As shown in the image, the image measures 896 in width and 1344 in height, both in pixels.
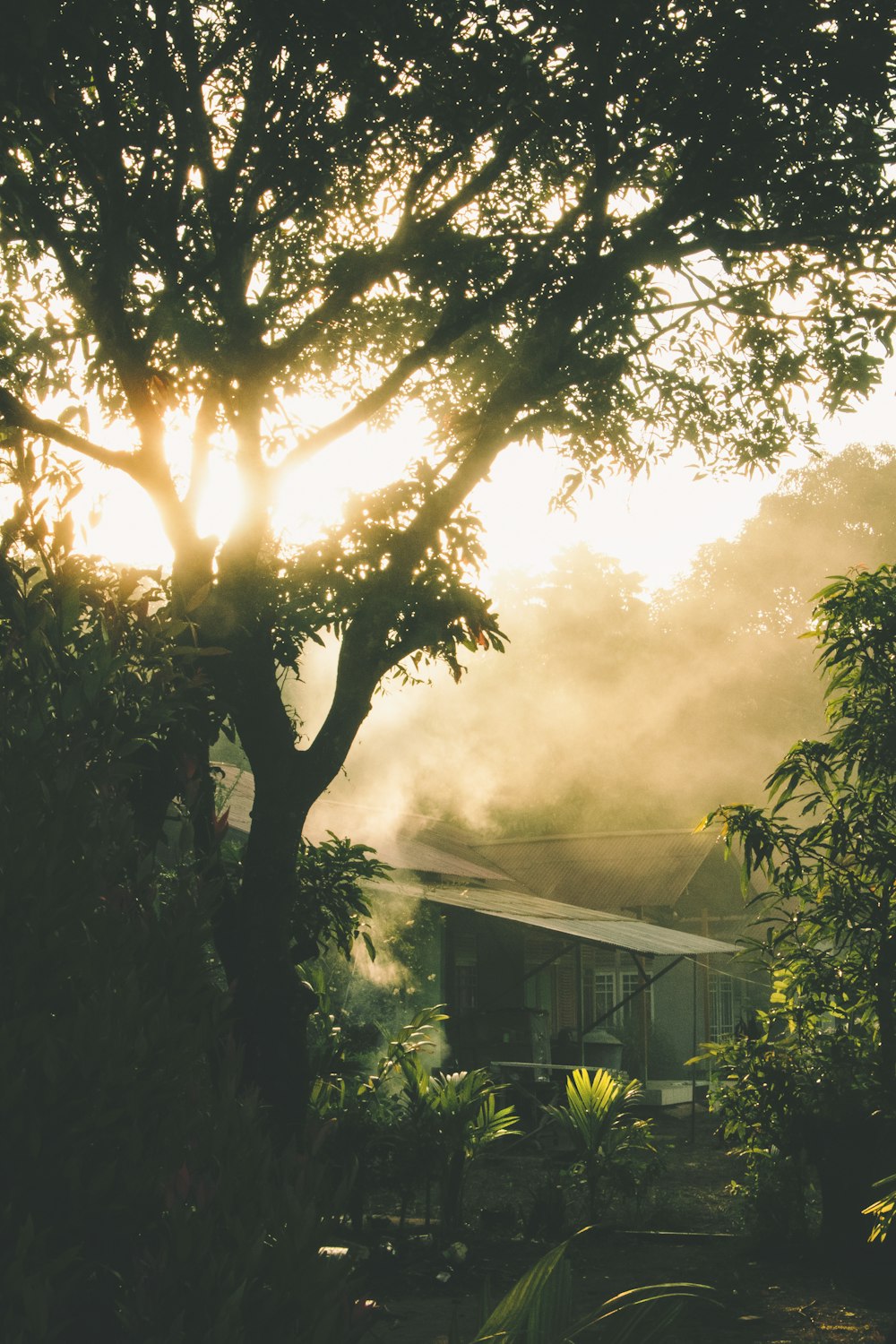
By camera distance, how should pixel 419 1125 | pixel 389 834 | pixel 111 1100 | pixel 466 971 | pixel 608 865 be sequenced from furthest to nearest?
1. pixel 608 865
2. pixel 389 834
3. pixel 466 971
4. pixel 419 1125
5. pixel 111 1100

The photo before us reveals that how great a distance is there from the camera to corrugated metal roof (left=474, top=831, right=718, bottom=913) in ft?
96.4

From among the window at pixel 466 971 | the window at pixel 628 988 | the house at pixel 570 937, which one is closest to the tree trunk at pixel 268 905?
the house at pixel 570 937

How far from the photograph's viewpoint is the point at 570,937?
62.1ft

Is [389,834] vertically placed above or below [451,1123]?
above

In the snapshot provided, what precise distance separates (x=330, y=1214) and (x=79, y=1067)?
0.54m

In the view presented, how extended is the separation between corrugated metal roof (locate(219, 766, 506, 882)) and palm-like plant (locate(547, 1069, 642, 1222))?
8.74m

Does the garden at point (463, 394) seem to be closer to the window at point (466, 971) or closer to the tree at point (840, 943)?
the tree at point (840, 943)

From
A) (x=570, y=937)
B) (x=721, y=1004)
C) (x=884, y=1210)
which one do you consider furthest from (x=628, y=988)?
(x=884, y=1210)

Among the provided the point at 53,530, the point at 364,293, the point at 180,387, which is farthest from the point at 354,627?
the point at 53,530

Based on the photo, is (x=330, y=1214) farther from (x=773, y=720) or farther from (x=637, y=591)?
(x=637, y=591)

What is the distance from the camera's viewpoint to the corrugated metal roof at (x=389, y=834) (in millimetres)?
20906

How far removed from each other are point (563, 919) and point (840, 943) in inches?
553

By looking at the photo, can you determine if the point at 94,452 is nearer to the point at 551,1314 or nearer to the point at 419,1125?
the point at 419,1125

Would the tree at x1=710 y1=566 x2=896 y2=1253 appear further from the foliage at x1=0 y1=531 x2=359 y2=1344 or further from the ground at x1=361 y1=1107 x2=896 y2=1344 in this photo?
the foliage at x1=0 y1=531 x2=359 y2=1344
